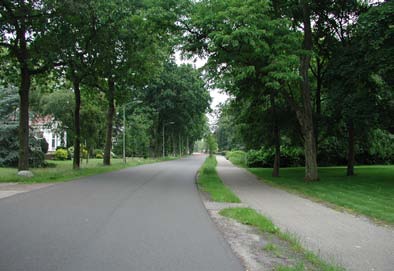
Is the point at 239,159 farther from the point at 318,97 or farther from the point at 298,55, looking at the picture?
the point at 298,55

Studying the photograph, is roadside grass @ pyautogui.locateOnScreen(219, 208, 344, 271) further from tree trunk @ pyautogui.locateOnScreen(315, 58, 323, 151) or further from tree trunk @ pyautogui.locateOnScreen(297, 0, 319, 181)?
tree trunk @ pyautogui.locateOnScreen(315, 58, 323, 151)

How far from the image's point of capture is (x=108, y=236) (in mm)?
6977

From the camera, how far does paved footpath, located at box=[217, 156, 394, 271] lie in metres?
5.89

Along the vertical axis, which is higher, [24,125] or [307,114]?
[307,114]

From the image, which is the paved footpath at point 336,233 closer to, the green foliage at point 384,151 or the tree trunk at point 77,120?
the tree trunk at point 77,120

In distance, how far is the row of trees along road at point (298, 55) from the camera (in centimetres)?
1602

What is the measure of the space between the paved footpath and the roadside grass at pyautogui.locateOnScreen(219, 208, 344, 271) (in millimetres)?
243

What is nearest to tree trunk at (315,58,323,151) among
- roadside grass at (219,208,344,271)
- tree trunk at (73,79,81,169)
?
roadside grass at (219,208,344,271)

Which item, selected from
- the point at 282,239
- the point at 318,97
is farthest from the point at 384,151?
the point at 282,239

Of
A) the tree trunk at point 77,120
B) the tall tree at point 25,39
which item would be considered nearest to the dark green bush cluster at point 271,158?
the tree trunk at point 77,120

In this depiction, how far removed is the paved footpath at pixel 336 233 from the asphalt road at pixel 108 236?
171cm

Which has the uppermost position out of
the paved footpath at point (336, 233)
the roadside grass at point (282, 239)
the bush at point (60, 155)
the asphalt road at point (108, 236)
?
the bush at point (60, 155)

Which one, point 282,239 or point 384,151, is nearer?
point 282,239

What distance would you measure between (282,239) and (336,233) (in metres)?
1.36
